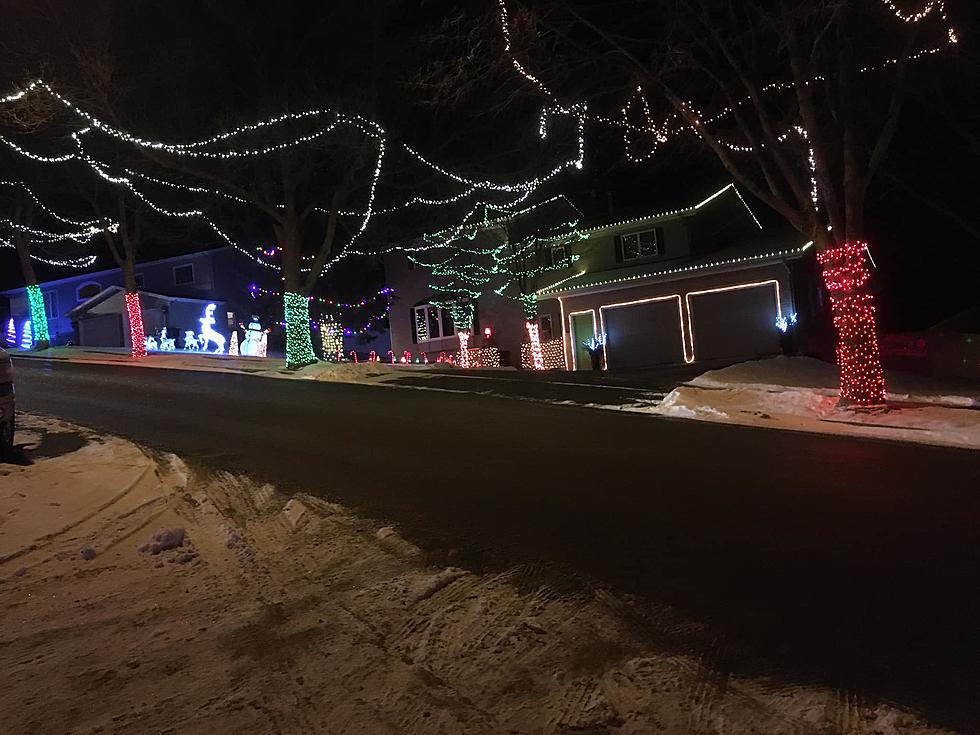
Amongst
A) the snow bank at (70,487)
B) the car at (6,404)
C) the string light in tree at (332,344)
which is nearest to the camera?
the snow bank at (70,487)

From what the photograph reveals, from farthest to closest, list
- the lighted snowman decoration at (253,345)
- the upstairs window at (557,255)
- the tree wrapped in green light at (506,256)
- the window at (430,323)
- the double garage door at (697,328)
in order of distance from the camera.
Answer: the window at (430,323)
the lighted snowman decoration at (253,345)
the upstairs window at (557,255)
the tree wrapped in green light at (506,256)
the double garage door at (697,328)

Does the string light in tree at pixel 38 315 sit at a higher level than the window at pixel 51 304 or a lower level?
lower

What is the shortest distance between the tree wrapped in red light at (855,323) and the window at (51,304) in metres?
49.5

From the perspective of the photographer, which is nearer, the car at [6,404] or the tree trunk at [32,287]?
the car at [6,404]

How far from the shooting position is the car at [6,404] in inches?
355

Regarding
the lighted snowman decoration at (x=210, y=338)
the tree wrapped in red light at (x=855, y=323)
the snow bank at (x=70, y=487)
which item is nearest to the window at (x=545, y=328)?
the lighted snowman decoration at (x=210, y=338)

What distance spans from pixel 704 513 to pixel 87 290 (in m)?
48.2

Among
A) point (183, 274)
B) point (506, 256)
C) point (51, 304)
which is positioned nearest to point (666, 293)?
point (506, 256)

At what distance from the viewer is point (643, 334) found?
1054 inches

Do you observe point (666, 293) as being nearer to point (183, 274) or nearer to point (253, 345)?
point (253, 345)

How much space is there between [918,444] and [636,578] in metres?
6.36

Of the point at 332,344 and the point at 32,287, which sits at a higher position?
the point at 32,287

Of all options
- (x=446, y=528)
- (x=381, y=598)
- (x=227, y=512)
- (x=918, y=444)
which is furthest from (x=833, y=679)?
(x=918, y=444)

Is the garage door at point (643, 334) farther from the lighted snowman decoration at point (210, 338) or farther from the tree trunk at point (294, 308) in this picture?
the lighted snowman decoration at point (210, 338)
